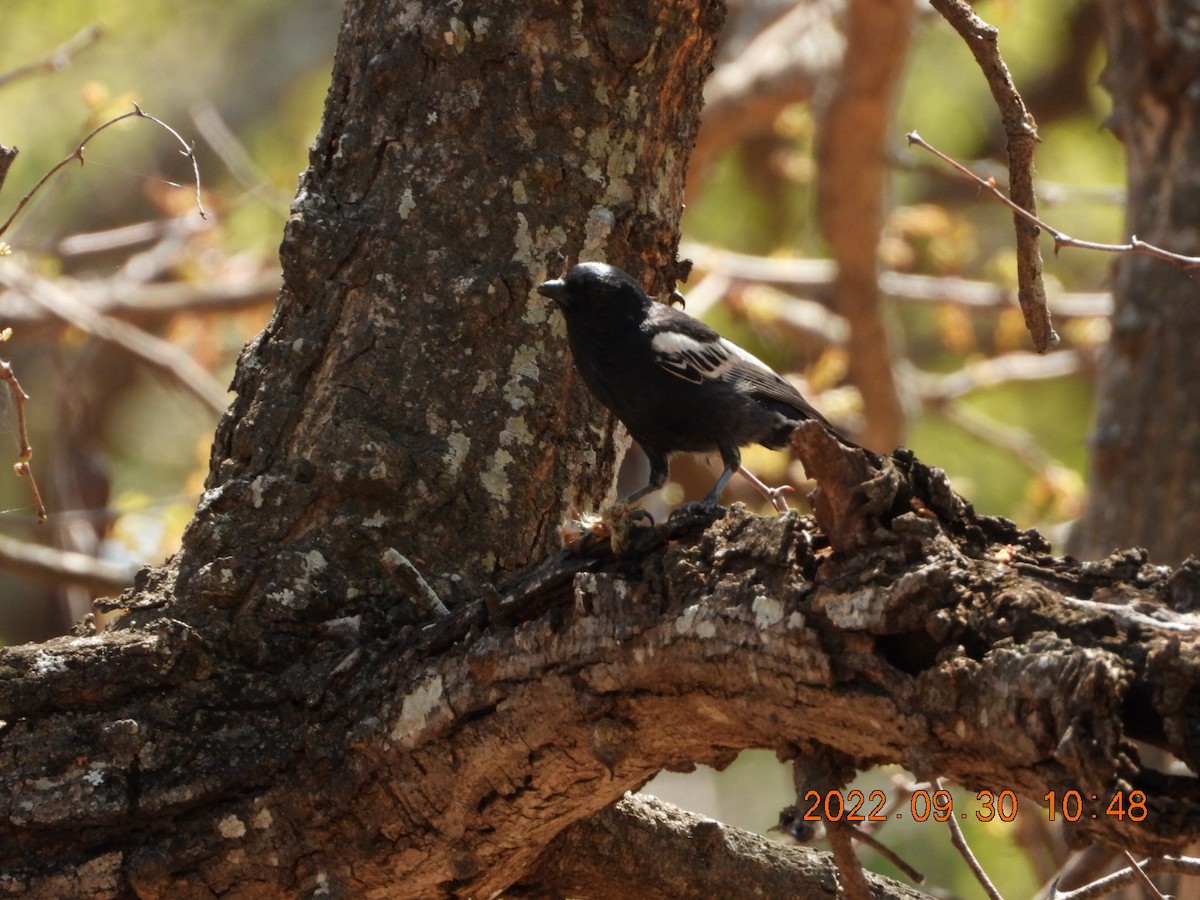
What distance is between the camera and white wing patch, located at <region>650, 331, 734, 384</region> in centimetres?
337

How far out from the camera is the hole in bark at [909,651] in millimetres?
1904

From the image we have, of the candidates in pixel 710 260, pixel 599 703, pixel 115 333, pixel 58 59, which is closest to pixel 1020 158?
pixel 599 703

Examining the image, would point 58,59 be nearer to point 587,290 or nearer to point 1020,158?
point 587,290

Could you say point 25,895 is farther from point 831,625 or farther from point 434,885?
point 831,625

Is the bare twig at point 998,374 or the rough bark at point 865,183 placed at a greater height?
the rough bark at point 865,183

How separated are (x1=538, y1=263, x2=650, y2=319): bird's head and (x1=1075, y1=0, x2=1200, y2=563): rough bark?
2.78 metres

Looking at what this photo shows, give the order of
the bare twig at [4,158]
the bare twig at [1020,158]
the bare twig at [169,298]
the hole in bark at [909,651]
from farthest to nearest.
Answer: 1. the bare twig at [169,298]
2. the bare twig at [1020,158]
3. the bare twig at [4,158]
4. the hole in bark at [909,651]

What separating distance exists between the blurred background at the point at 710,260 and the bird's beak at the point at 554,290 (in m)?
1.17

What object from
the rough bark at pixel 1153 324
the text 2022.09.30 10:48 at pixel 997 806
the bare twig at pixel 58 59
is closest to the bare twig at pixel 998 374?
the rough bark at pixel 1153 324

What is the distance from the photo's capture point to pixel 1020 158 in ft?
8.38

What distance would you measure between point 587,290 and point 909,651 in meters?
1.34

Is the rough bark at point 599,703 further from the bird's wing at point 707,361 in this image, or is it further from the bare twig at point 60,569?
the bare twig at point 60,569

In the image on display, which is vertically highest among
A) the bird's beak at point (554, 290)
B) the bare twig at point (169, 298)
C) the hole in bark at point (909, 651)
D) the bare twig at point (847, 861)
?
the bare twig at point (169, 298)

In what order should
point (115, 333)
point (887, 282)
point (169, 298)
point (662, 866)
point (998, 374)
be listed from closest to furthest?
point (662, 866) → point (115, 333) → point (169, 298) → point (887, 282) → point (998, 374)
